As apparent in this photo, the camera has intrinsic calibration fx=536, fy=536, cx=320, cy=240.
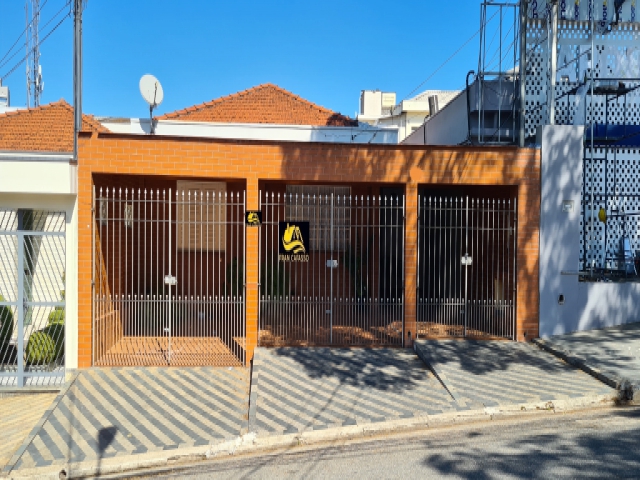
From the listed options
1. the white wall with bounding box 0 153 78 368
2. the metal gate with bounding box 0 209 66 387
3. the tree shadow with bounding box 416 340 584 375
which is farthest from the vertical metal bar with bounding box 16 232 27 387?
the tree shadow with bounding box 416 340 584 375

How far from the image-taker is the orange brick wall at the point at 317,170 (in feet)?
25.8

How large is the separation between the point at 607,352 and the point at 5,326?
8.77 m

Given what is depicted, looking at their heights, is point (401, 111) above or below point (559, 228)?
above

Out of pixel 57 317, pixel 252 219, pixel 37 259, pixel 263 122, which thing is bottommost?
pixel 57 317

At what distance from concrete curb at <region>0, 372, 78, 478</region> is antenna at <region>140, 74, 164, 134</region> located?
4.88 metres

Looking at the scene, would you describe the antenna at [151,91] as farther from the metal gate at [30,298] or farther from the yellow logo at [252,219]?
the yellow logo at [252,219]

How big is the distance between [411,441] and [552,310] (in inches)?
167

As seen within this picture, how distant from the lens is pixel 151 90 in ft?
32.2

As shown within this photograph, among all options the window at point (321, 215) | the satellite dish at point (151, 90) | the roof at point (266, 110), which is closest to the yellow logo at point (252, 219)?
the window at point (321, 215)

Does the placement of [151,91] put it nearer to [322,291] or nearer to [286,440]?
[322,291]

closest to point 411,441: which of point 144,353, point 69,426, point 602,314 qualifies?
point 69,426

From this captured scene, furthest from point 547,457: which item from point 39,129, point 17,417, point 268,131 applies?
point 39,129

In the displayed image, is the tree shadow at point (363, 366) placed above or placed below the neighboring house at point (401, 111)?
below

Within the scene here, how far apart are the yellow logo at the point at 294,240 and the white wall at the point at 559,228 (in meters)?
3.93
